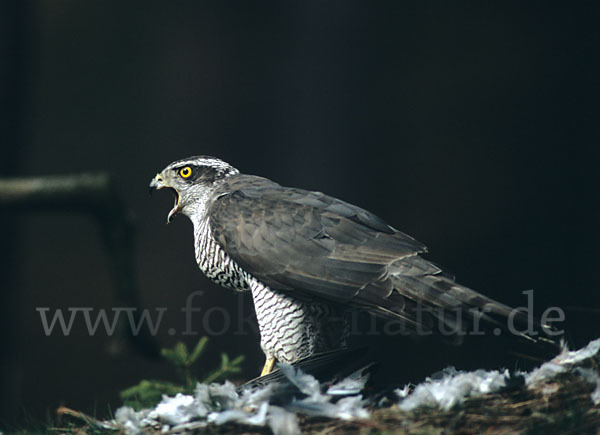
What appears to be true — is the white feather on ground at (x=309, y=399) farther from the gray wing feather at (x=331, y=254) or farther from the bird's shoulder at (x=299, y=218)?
the bird's shoulder at (x=299, y=218)

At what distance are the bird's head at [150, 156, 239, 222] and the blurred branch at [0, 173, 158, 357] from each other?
915 millimetres

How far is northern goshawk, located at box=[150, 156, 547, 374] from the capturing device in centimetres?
234

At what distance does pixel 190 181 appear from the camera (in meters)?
2.98

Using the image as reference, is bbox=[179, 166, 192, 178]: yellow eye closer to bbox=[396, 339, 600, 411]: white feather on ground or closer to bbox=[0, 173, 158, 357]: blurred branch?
bbox=[0, 173, 158, 357]: blurred branch

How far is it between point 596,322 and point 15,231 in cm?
398

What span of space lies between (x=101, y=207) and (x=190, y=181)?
107 centimetres

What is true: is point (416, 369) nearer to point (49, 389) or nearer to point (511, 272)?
point (511, 272)

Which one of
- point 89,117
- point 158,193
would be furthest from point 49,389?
point 89,117

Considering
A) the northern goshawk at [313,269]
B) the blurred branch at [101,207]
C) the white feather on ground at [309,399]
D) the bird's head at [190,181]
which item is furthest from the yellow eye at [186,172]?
the white feather on ground at [309,399]

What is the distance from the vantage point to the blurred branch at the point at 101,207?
149 inches

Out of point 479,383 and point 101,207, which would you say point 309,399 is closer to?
point 479,383

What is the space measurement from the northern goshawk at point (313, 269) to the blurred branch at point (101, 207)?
3.72 feet

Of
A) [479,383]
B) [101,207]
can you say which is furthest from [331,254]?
[101,207]

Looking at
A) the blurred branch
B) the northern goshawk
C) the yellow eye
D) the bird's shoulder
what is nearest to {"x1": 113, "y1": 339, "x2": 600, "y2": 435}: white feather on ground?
the northern goshawk
